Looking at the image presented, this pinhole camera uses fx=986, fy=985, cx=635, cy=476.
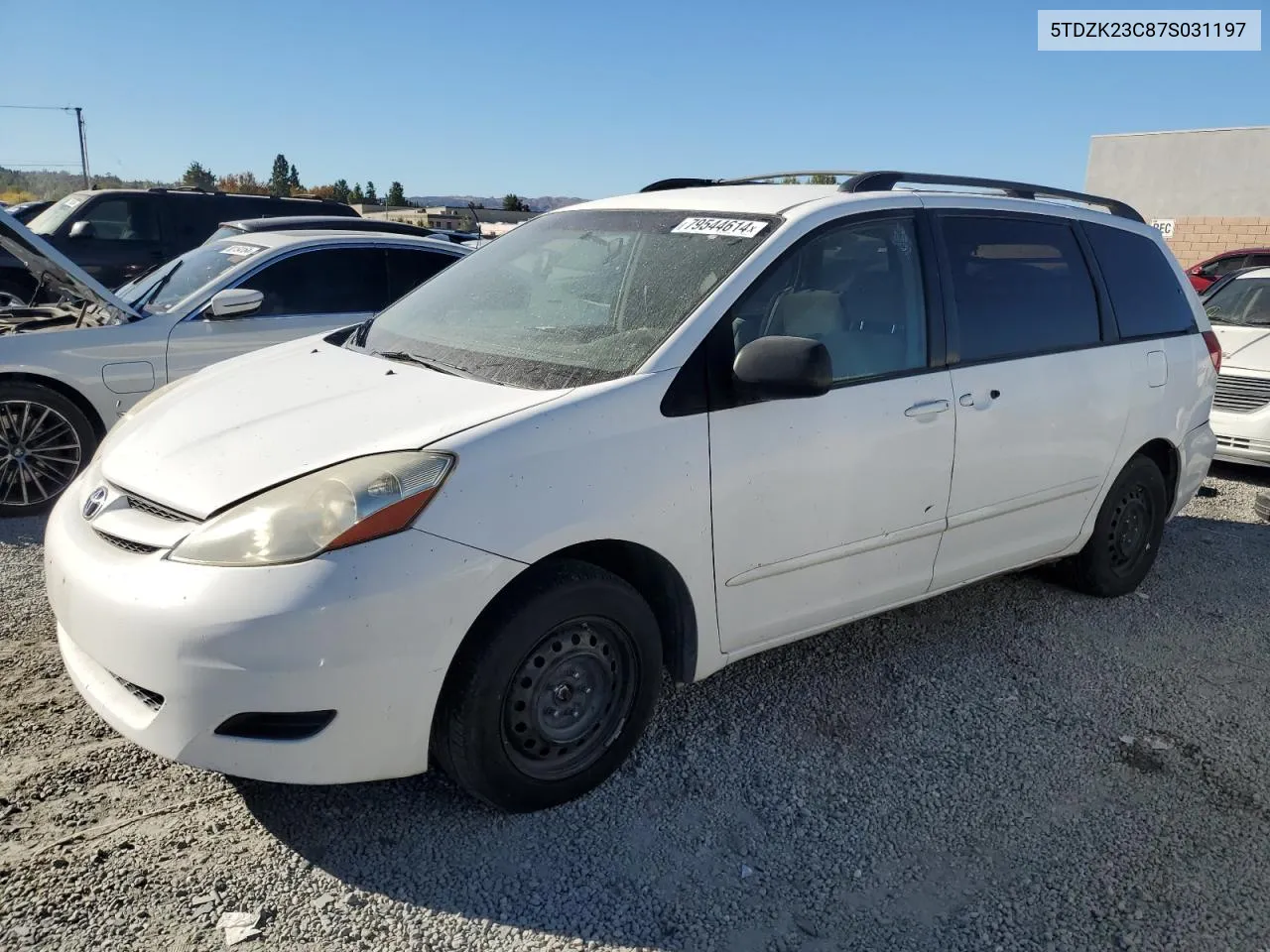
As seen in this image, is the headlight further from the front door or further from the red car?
the red car

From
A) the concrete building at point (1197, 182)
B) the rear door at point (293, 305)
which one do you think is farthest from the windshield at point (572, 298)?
the concrete building at point (1197, 182)

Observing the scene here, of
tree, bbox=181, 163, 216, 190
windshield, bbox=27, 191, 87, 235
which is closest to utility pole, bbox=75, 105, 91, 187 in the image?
tree, bbox=181, 163, 216, 190

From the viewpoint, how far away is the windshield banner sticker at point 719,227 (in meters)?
3.31

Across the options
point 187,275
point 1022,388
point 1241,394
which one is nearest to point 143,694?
point 1022,388

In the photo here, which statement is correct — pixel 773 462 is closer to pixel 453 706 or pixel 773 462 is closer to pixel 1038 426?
pixel 453 706

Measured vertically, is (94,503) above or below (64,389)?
below

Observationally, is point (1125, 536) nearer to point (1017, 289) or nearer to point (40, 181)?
point (1017, 289)

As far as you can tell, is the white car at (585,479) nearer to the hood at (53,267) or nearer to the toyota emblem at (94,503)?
the toyota emblem at (94,503)

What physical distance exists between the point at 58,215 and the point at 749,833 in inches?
476

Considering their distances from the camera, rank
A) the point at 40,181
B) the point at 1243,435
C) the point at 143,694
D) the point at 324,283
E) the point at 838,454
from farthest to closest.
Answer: the point at 40,181 → the point at 1243,435 → the point at 324,283 → the point at 838,454 → the point at 143,694

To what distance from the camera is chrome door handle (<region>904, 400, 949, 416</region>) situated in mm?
3461

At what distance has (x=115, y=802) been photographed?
2826 millimetres

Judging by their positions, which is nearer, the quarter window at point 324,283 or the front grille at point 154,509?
the front grille at point 154,509

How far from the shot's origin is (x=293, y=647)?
2.34 metres
